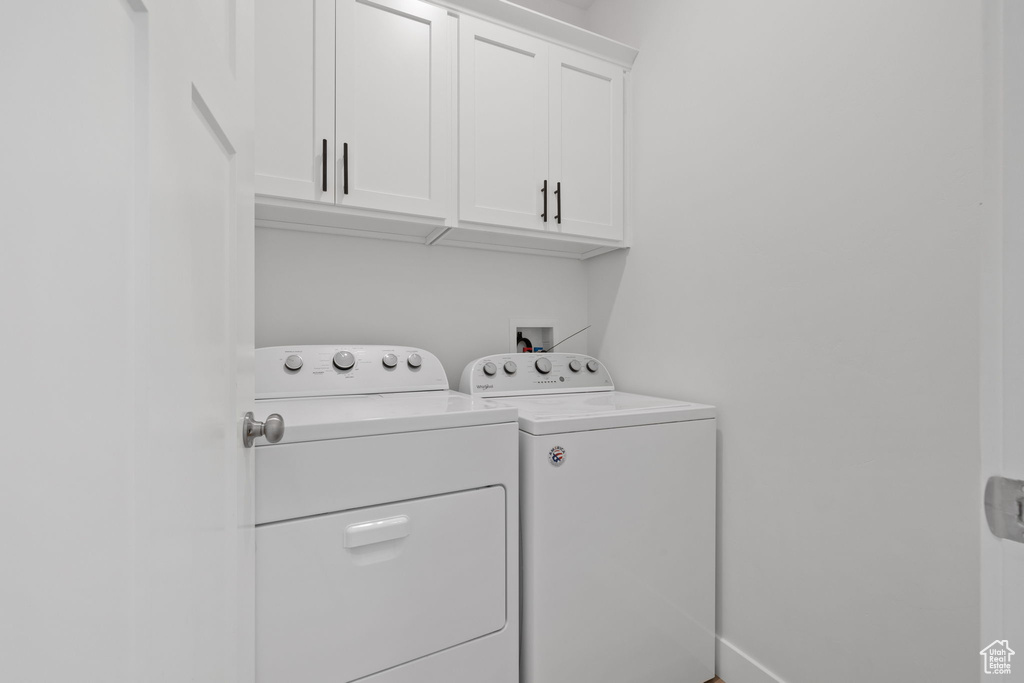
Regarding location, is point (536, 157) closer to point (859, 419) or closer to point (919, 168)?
point (919, 168)

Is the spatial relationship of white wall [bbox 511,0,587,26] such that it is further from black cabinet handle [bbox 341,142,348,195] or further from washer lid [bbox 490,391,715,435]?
washer lid [bbox 490,391,715,435]

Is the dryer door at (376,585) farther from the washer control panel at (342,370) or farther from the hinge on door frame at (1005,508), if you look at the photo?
the hinge on door frame at (1005,508)

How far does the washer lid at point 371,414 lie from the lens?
1.00 meters

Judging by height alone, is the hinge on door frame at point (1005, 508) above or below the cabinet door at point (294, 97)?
below

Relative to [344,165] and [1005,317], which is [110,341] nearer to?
[1005,317]

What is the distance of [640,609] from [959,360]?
1035 millimetres

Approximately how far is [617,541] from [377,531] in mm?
692

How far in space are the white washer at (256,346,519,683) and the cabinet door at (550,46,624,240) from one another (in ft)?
3.18

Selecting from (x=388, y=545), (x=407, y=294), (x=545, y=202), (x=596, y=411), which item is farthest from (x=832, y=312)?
(x=407, y=294)

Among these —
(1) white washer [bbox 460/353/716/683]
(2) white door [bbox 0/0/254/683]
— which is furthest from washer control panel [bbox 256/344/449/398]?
(2) white door [bbox 0/0/254/683]

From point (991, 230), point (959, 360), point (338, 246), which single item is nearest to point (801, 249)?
point (959, 360)

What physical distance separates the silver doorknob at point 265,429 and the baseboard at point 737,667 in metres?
1.56

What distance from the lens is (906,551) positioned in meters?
1.08

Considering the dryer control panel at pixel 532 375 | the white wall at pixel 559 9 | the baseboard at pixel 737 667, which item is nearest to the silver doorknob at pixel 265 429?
the dryer control panel at pixel 532 375
